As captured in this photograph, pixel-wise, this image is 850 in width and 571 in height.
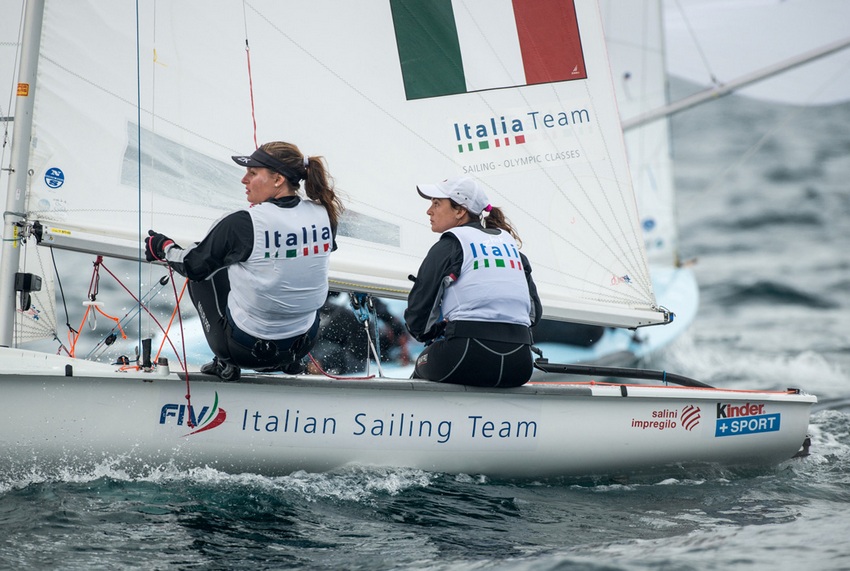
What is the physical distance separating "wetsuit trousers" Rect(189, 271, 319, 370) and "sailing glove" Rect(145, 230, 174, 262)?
239 mm

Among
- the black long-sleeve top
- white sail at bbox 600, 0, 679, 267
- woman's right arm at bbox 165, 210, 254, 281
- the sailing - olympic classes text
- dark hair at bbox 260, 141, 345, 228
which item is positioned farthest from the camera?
white sail at bbox 600, 0, 679, 267

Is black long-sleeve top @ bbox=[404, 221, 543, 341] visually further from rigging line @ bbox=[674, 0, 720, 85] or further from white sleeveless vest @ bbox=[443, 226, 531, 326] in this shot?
rigging line @ bbox=[674, 0, 720, 85]

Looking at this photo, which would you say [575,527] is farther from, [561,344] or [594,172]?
[561,344]

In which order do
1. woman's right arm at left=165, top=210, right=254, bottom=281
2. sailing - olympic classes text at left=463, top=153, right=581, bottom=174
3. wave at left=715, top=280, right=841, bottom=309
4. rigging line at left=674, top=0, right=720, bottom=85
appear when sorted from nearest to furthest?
woman's right arm at left=165, top=210, right=254, bottom=281 → sailing - olympic classes text at left=463, top=153, right=581, bottom=174 → rigging line at left=674, top=0, right=720, bottom=85 → wave at left=715, top=280, right=841, bottom=309

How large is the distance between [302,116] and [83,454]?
163 centimetres

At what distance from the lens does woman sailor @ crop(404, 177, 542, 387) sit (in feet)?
13.1

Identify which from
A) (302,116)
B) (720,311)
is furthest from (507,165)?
(720,311)

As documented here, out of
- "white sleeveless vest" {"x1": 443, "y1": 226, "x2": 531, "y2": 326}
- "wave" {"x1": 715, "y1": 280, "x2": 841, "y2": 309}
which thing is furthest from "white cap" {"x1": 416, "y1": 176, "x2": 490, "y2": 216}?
"wave" {"x1": 715, "y1": 280, "x2": 841, "y2": 309}

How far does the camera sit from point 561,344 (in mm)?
8062

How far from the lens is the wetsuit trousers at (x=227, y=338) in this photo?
3834mm

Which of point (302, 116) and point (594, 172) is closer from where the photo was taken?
point (302, 116)

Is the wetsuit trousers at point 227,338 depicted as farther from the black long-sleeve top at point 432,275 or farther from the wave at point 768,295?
the wave at point 768,295

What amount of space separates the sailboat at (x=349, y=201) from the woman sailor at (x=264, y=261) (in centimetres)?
16

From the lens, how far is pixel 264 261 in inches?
145
